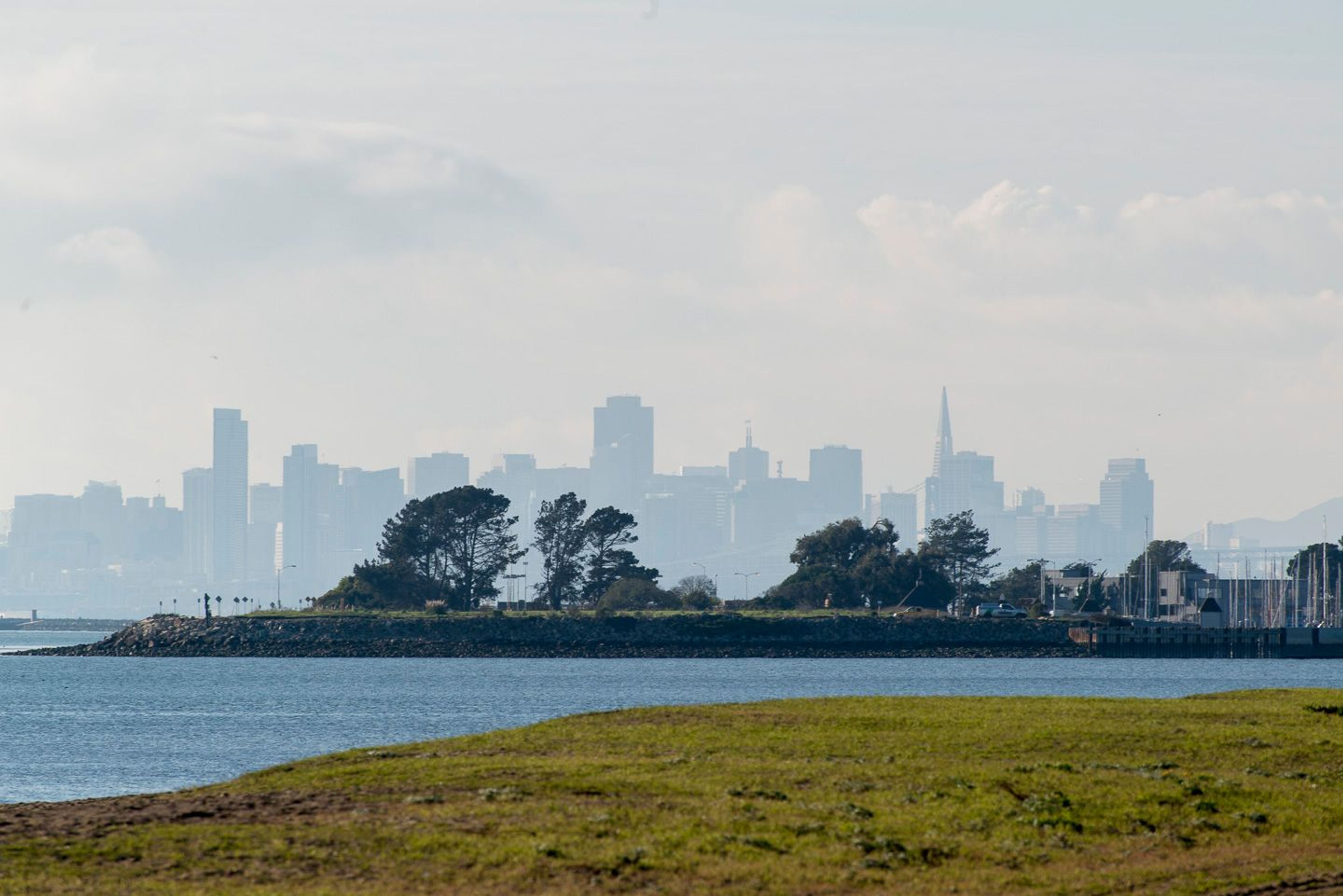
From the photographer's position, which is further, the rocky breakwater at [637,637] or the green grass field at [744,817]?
the rocky breakwater at [637,637]

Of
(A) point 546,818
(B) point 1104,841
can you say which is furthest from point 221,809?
(B) point 1104,841

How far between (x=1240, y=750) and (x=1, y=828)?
68.0 ft

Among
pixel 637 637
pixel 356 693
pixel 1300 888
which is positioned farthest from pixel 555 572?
pixel 1300 888

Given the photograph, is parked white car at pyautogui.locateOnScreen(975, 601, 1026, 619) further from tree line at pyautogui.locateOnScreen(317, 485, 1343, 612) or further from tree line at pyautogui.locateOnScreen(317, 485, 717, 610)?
tree line at pyautogui.locateOnScreen(317, 485, 717, 610)

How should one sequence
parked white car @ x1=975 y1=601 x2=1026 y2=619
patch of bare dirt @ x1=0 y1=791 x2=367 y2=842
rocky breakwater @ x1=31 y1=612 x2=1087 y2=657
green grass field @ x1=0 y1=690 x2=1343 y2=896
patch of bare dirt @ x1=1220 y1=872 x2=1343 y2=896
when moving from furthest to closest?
parked white car @ x1=975 y1=601 x2=1026 y2=619
rocky breakwater @ x1=31 y1=612 x2=1087 y2=657
patch of bare dirt @ x1=0 y1=791 x2=367 y2=842
patch of bare dirt @ x1=1220 y1=872 x2=1343 y2=896
green grass field @ x1=0 y1=690 x2=1343 y2=896

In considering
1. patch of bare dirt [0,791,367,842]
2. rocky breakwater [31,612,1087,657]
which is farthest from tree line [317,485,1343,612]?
patch of bare dirt [0,791,367,842]

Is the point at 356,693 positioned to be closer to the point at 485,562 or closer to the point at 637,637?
the point at 637,637

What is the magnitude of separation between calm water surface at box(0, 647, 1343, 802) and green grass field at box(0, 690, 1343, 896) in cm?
2164

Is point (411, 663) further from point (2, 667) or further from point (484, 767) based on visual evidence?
point (484, 767)

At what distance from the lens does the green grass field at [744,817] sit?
2214 centimetres

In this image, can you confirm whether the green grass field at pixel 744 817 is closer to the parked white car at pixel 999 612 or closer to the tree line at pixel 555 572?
the parked white car at pixel 999 612

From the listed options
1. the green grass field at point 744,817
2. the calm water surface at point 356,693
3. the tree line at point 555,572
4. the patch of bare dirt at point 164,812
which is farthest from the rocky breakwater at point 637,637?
the patch of bare dirt at point 164,812

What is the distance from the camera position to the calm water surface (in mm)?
58281

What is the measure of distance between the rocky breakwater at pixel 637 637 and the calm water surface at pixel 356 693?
17.0 ft
